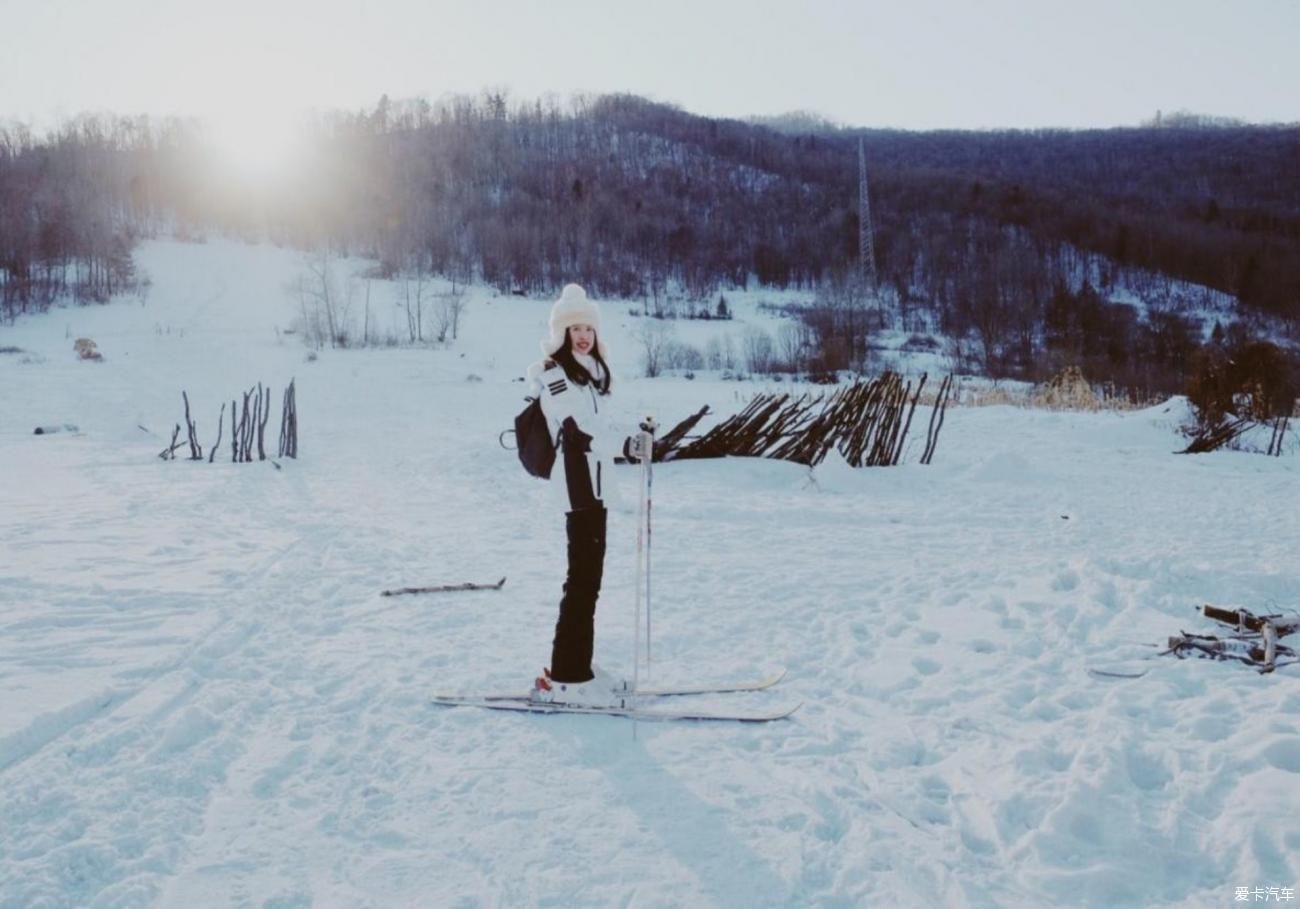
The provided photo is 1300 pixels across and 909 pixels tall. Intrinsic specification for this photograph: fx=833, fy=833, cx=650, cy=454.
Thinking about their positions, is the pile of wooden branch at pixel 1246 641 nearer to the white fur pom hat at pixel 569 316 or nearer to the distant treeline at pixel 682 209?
the white fur pom hat at pixel 569 316

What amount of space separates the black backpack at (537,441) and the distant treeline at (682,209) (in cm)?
4686

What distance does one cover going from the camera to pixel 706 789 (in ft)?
10.7

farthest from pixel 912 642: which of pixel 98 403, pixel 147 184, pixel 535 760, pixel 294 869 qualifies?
pixel 147 184

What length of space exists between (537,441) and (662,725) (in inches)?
57.0

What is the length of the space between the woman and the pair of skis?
4 cm

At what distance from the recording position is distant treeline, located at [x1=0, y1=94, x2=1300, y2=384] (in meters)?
65.7

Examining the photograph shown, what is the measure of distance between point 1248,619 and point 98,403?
69.2ft

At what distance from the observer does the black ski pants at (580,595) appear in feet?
13.1

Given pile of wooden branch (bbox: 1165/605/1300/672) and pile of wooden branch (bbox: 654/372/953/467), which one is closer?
pile of wooden branch (bbox: 1165/605/1300/672)

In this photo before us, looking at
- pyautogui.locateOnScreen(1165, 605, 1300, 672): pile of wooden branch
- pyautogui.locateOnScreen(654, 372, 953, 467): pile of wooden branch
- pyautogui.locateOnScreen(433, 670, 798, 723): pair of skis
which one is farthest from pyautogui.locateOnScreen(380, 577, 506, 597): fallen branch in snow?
pyautogui.locateOnScreen(654, 372, 953, 467): pile of wooden branch

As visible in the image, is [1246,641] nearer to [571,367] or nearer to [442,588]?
[571,367]

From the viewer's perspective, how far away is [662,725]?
3861mm

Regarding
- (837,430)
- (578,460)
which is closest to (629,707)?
(578,460)

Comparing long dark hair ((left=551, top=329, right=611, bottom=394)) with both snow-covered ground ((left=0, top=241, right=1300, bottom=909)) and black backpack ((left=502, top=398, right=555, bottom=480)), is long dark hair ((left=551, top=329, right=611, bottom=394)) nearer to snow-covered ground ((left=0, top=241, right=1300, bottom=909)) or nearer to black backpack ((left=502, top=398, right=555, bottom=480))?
black backpack ((left=502, top=398, right=555, bottom=480))
